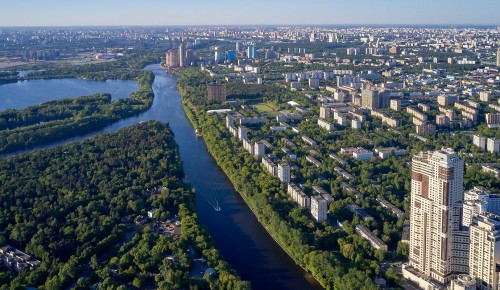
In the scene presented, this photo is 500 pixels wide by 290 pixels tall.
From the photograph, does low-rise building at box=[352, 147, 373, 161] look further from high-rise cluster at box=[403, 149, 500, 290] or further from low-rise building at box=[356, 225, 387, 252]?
high-rise cluster at box=[403, 149, 500, 290]

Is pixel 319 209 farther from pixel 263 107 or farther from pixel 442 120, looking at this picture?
pixel 263 107

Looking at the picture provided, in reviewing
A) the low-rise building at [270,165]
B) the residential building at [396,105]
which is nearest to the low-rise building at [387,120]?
the residential building at [396,105]

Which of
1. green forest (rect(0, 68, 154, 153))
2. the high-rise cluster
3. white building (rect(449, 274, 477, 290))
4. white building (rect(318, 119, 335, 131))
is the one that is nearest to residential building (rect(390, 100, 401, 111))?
white building (rect(318, 119, 335, 131))

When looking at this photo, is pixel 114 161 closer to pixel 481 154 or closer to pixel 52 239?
pixel 52 239

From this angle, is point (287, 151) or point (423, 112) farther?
point (423, 112)

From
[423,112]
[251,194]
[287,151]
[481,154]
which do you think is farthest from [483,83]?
[251,194]

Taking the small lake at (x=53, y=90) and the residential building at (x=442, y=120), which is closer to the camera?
the residential building at (x=442, y=120)

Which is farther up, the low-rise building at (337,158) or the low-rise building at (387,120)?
the low-rise building at (387,120)

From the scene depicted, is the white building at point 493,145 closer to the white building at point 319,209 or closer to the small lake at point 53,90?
the white building at point 319,209
